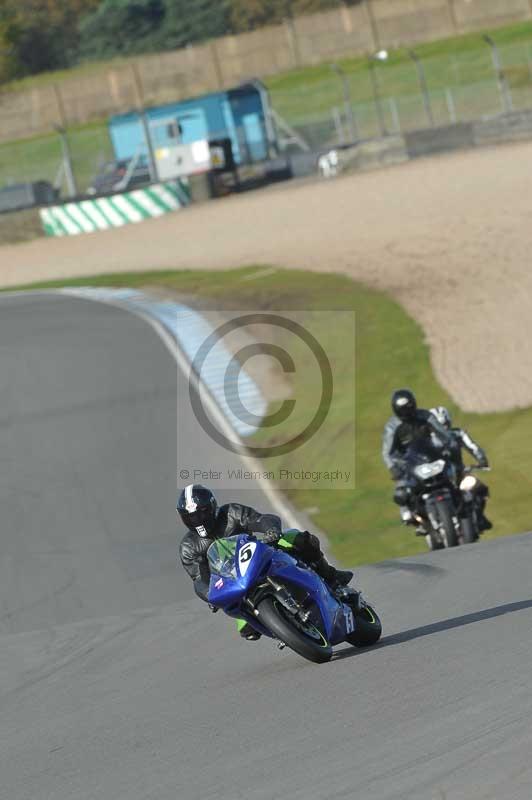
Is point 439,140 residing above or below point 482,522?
above

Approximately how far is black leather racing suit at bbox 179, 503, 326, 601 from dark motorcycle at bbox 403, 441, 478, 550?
4530 millimetres

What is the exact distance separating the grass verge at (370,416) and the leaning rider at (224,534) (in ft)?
19.2

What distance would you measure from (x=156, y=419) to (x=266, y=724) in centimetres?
1357

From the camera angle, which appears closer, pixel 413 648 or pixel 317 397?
pixel 413 648

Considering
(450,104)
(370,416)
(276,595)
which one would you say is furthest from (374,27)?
(276,595)

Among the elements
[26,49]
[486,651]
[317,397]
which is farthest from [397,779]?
[26,49]

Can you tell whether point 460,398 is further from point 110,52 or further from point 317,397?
point 110,52

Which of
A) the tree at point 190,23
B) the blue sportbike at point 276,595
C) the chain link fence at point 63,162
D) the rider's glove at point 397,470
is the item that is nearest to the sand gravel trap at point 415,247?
the rider's glove at point 397,470

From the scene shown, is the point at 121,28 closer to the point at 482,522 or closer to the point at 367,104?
the point at 367,104

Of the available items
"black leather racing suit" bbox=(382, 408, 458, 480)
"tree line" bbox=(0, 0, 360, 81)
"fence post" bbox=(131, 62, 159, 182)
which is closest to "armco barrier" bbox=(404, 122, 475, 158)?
"fence post" bbox=(131, 62, 159, 182)

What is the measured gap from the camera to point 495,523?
14398 mm

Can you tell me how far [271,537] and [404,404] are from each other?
4.96 metres

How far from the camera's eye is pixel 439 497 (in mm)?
12508

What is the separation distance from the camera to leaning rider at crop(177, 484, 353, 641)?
25.8ft
